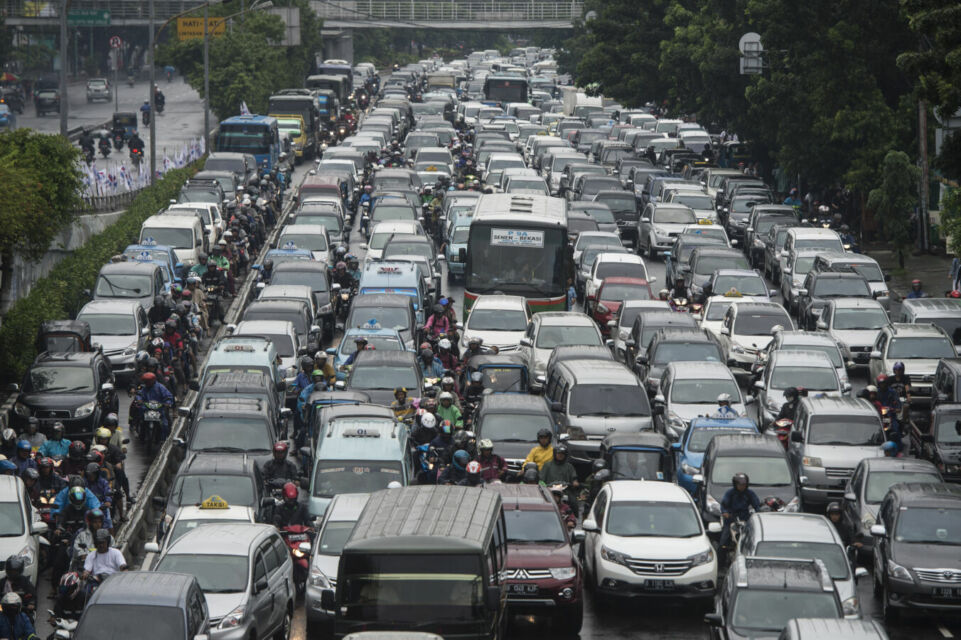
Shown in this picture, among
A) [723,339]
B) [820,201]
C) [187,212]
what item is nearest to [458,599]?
[723,339]

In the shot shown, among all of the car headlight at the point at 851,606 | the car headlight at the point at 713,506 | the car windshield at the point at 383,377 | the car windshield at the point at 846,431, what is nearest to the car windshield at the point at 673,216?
the car windshield at the point at 383,377

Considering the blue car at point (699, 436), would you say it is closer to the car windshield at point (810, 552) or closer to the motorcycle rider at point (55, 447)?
the car windshield at point (810, 552)

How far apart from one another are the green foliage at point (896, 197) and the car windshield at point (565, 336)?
17491mm

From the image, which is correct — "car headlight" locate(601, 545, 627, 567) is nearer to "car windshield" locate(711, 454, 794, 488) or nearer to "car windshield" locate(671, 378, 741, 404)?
"car windshield" locate(711, 454, 794, 488)

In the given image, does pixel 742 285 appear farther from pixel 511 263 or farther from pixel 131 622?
pixel 131 622

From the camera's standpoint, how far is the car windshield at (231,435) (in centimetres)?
2491

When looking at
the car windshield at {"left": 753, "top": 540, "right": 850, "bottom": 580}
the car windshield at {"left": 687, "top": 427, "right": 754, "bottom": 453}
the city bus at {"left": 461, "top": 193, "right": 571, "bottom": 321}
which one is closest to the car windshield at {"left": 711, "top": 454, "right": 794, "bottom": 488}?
the car windshield at {"left": 687, "top": 427, "right": 754, "bottom": 453}

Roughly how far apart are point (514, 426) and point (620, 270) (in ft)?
49.6

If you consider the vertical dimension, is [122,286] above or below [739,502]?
above

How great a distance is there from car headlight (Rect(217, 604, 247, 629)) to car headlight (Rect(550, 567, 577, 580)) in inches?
136

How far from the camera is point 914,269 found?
48.8 m

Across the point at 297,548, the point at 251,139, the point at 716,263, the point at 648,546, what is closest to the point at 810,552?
the point at 648,546

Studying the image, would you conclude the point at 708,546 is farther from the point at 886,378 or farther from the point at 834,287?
the point at 834,287

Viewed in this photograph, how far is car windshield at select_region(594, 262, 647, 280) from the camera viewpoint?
40.3 m
